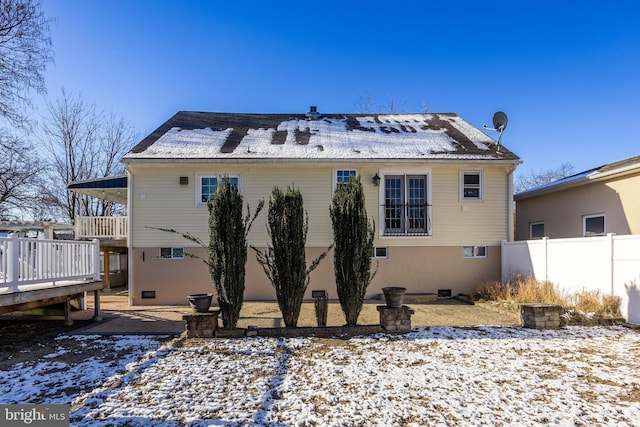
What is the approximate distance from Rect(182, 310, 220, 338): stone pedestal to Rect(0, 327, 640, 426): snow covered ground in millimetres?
257

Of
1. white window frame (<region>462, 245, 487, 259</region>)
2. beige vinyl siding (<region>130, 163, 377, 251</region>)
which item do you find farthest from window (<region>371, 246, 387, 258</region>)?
white window frame (<region>462, 245, 487, 259</region>)

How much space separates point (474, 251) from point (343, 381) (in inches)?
290

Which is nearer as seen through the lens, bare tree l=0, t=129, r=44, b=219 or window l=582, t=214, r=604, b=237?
window l=582, t=214, r=604, b=237

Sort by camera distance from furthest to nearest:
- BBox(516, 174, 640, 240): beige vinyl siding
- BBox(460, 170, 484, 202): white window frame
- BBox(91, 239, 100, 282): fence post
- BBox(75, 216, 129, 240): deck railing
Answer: BBox(75, 216, 129, 240): deck railing < BBox(460, 170, 484, 202): white window frame < BBox(516, 174, 640, 240): beige vinyl siding < BBox(91, 239, 100, 282): fence post

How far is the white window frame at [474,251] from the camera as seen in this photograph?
9.84 meters

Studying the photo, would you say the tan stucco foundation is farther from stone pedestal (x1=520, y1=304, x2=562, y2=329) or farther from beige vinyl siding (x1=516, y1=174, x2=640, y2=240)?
stone pedestal (x1=520, y1=304, x2=562, y2=329)

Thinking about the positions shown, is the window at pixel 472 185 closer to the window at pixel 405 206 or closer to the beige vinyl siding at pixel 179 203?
the window at pixel 405 206

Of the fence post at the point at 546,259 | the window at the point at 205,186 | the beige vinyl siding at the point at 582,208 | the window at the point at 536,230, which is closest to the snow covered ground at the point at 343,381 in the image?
the fence post at the point at 546,259

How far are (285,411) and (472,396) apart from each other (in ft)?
6.21

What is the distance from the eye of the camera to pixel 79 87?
20.4 metres

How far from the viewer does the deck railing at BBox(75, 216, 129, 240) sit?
11922mm

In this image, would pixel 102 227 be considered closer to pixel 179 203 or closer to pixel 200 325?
pixel 179 203

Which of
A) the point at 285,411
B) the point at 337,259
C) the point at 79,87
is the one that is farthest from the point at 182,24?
the point at 79,87

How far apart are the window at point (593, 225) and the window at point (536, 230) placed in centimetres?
151
